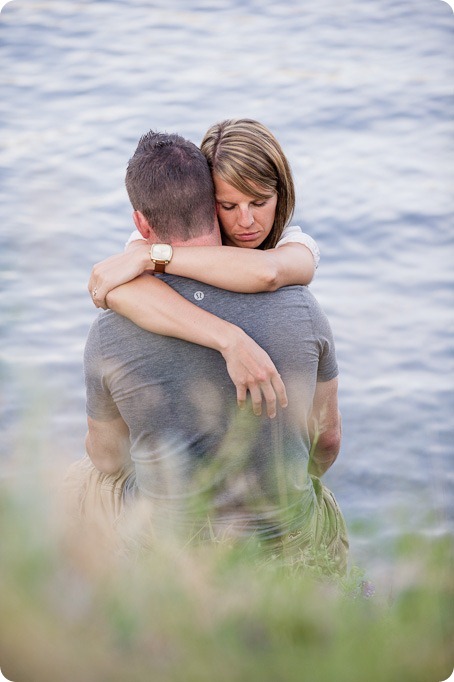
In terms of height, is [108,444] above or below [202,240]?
below

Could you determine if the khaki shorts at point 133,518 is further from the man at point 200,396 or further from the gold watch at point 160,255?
the gold watch at point 160,255

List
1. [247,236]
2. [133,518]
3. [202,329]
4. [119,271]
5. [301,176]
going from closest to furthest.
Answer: [202,329] < [119,271] < [133,518] < [247,236] < [301,176]

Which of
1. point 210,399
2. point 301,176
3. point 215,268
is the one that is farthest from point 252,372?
point 301,176

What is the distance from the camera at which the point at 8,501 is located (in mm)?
2064

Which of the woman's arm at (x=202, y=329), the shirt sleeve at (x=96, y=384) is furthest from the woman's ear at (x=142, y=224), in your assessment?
the shirt sleeve at (x=96, y=384)

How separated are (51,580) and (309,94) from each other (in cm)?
338

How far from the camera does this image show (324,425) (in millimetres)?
2398

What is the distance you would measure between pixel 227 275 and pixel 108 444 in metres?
0.57

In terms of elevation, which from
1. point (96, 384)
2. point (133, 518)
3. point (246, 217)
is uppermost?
point (246, 217)

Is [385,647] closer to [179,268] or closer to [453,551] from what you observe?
[453,551]

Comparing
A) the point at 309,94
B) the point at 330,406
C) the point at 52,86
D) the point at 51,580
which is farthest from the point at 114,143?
the point at 51,580

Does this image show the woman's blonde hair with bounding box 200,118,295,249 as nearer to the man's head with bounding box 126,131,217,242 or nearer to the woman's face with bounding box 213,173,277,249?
the woman's face with bounding box 213,173,277,249

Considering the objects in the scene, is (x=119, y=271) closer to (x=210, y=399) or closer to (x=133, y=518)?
(x=210, y=399)

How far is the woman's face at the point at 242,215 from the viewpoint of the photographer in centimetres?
236
